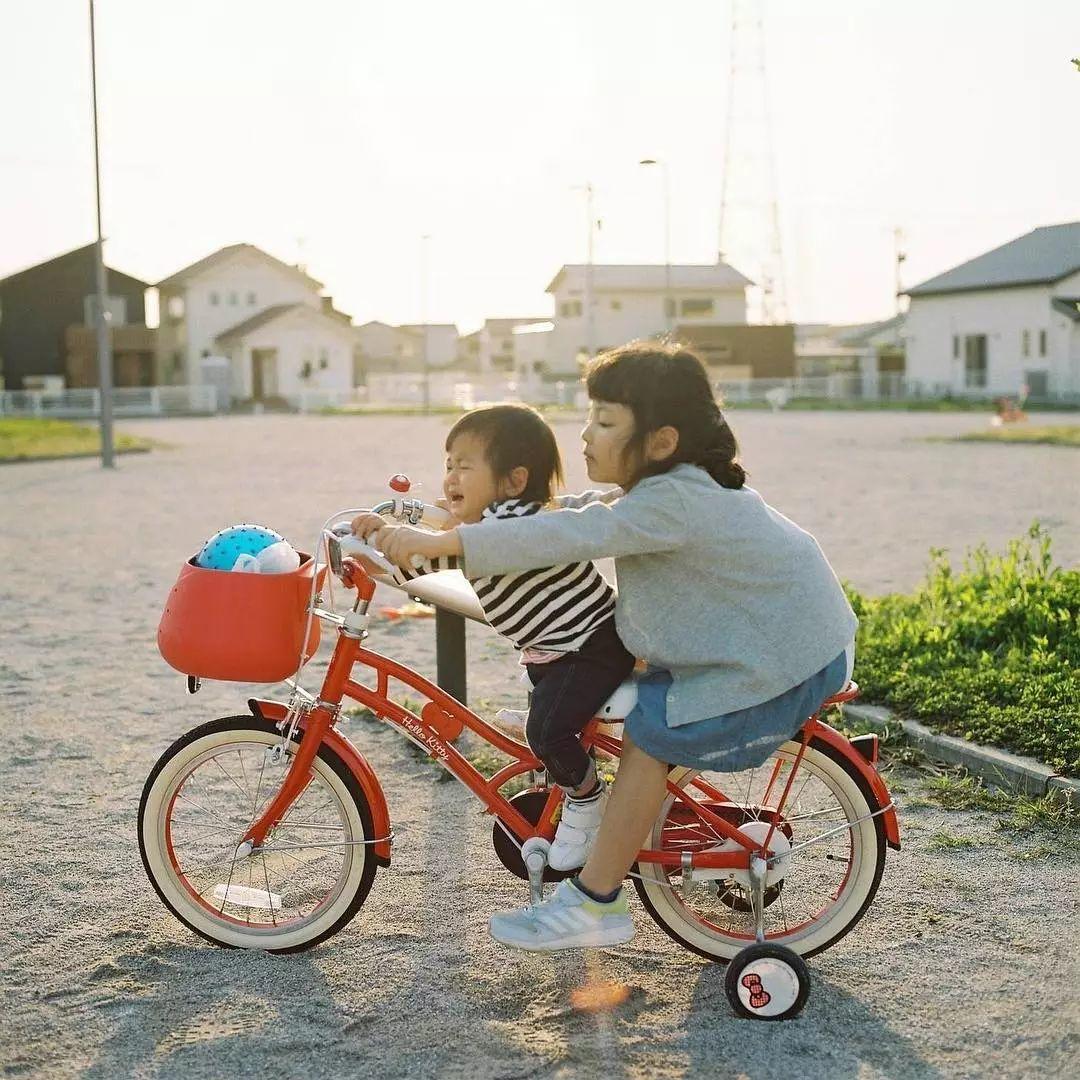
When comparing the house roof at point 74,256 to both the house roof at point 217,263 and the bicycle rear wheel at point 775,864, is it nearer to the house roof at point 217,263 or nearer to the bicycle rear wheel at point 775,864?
the house roof at point 217,263

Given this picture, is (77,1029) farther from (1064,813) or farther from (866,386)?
(866,386)

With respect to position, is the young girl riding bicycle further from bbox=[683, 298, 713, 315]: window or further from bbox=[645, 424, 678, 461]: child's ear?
bbox=[683, 298, 713, 315]: window

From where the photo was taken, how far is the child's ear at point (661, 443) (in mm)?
3328

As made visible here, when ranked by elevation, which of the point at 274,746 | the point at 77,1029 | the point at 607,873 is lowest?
the point at 77,1029

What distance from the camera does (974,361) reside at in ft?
187

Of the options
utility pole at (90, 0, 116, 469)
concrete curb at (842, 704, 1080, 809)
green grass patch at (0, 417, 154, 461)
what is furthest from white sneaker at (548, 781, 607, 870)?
green grass patch at (0, 417, 154, 461)

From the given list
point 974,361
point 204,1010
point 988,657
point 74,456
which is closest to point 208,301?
point 974,361

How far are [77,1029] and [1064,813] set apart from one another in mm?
3138

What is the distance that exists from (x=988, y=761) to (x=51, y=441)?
1153 inches

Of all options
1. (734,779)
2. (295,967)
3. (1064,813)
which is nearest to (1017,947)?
(1064,813)

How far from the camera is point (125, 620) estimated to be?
908 centimetres

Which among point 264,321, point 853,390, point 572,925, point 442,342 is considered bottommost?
point 572,925

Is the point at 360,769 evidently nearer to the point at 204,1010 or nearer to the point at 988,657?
the point at 204,1010

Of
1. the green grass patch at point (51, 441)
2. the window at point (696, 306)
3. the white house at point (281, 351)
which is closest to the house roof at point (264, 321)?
the white house at point (281, 351)
